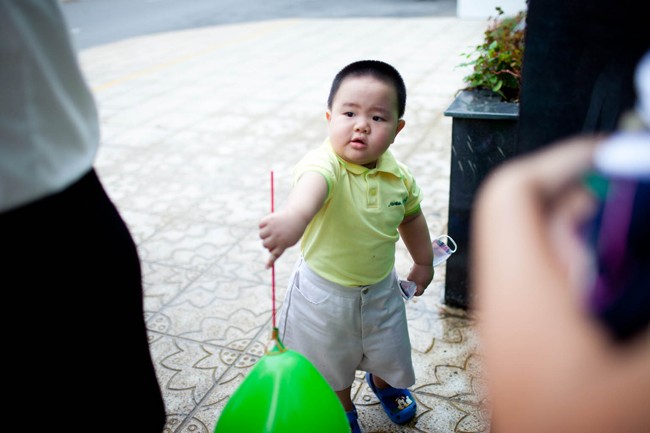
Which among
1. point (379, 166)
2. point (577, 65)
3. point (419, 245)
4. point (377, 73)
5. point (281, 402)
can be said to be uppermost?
point (577, 65)

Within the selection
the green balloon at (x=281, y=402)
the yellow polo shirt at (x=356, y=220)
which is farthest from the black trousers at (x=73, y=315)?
the yellow polo shirt at (x=356, y=220)

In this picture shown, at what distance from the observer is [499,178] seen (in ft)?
2.31

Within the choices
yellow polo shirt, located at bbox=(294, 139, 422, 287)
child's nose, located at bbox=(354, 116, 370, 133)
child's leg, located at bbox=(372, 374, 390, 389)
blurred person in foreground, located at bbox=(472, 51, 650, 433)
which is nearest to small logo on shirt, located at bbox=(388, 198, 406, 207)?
yellow polo shirt, located at bbox=(294, 139, 422, 287)

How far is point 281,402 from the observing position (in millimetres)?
1183

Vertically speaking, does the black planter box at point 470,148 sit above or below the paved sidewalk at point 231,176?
above

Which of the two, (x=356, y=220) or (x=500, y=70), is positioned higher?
(x=500, y=70)

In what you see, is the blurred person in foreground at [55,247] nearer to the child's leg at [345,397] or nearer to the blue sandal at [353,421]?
the child's leg at [345,397]

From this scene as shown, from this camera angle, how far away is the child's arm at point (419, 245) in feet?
Answer: 6.49

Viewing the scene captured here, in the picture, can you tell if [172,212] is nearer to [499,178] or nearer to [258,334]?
[258,334]

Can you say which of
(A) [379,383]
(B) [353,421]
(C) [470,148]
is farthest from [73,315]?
(C) [470,148]

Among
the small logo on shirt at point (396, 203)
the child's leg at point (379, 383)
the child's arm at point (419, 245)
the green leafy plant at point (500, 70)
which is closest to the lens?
the small logo on shirt at point (396, 203)

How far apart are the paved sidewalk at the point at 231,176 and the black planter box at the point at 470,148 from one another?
430 millimetres

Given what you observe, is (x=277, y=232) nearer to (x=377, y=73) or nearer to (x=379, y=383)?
(x=377, y=73)

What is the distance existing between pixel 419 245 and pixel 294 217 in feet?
2.55
